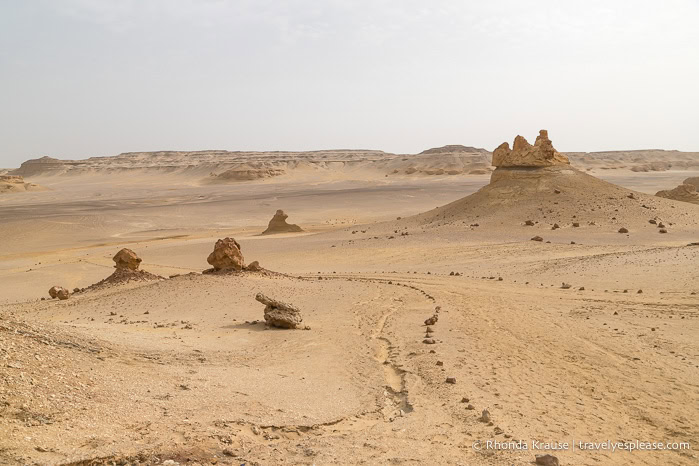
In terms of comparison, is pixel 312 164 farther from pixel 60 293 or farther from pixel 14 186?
pixel 60 293

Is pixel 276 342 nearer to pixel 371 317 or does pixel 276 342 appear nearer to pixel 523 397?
pixel 371 317

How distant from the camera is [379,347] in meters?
10.2

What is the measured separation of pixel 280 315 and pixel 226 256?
5.17 metres

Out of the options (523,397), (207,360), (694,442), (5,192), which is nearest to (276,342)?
(207,360)

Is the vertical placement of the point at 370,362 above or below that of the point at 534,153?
below

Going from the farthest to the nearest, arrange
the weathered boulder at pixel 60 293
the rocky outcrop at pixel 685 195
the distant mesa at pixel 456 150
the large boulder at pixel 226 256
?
1. the distant mesa at pixel 456 150
2. the rocky outcrop at pixel 685 195
3. the large boulder at pixel 226 256
4. the weathered boulder at pixel 60 293

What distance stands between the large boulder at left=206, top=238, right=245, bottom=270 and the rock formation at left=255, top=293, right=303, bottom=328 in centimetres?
470

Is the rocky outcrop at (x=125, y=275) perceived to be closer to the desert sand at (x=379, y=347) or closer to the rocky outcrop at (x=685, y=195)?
the desert sand at (x=379, y=347)

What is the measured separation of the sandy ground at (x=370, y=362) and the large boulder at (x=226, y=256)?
55cm

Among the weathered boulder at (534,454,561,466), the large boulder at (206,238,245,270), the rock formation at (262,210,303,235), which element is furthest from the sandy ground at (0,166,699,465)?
the rock formation at (262,210,303,235)

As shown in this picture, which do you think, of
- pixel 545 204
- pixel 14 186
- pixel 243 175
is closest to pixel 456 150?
pixel 243 175

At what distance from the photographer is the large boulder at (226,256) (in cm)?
1588

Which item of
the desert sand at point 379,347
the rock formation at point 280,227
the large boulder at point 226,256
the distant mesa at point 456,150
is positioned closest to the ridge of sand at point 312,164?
the distant mesa at point 456,150

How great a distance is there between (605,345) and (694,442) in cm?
360
